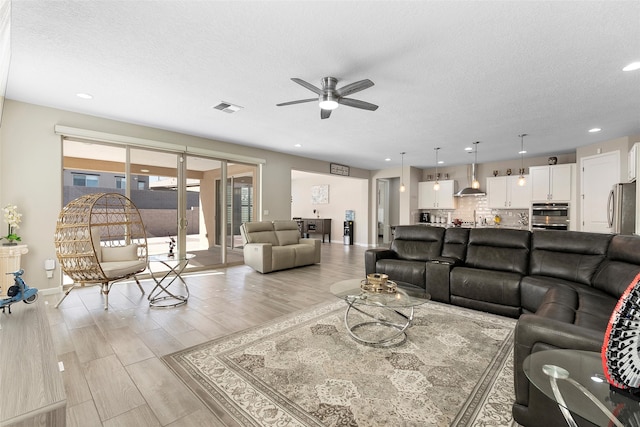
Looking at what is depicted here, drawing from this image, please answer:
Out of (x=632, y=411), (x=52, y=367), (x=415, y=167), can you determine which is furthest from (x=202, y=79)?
(x=415, y=167)

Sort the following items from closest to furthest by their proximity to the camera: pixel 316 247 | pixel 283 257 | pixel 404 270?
1. pixel 404 270
2. pixel 283 257
3. pixel 316 247

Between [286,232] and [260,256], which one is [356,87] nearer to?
[260,256]

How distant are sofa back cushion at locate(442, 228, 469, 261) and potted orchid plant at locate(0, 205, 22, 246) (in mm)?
5738

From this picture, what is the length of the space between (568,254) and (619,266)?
0.58 m

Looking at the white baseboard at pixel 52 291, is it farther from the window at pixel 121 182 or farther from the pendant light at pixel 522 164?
the pendant light at pixel 522 164

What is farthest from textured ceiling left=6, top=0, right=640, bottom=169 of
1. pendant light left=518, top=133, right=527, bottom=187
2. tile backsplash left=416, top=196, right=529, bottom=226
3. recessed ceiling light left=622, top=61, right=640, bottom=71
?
tile backsplash left=416, top=196, right=529, bottom=226

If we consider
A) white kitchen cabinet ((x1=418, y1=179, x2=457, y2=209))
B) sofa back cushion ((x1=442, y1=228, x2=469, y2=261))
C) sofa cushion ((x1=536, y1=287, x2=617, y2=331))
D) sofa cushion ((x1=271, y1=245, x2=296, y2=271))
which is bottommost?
sofa cushion ((x1=271, y1=245, x2=296, y2=271))

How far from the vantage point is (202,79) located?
3.04 meters

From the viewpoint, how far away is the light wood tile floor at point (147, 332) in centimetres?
161

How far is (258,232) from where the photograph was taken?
5.75m

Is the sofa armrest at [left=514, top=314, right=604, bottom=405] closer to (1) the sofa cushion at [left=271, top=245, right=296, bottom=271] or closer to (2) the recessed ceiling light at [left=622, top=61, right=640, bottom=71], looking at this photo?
(2) the recessed ceiling light at [left=622, top=61, right=640, bottom=71]

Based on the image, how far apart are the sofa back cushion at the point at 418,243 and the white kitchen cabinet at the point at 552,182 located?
432 cm

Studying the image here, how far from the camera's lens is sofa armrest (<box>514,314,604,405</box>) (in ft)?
4.19

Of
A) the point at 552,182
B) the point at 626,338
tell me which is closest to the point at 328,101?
the point at 626,338
